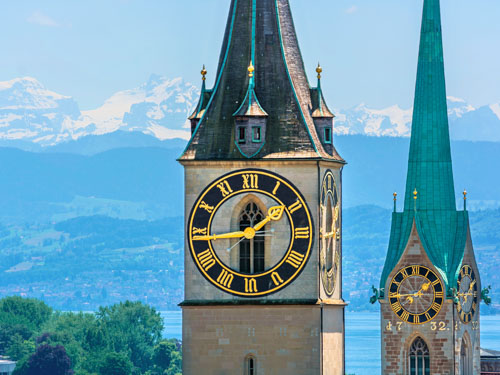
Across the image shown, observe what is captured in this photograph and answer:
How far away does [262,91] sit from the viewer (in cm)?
6431

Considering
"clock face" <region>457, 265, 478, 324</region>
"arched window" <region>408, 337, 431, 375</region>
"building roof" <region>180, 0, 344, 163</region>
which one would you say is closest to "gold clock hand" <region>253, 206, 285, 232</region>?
"building roof" <region>180, 0, 344, 163</region>

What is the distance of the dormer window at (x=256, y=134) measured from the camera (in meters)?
63.5

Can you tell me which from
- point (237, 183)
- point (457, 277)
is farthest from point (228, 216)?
point (457, 277)

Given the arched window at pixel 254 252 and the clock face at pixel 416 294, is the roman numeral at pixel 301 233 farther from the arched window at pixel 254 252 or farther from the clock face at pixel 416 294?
the clock face at pixel 416 294

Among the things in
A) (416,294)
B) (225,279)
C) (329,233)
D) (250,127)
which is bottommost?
(225,279)

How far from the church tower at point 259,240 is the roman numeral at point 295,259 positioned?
29 millimetres

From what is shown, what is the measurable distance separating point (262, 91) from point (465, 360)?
68944 mm

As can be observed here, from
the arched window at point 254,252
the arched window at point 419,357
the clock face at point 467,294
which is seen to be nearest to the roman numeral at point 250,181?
the arched window at point 254,252

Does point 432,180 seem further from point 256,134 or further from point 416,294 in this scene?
point 256,134

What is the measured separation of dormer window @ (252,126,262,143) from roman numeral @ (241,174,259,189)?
104 centimetres

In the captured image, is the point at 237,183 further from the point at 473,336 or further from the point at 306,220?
the point at 473,336

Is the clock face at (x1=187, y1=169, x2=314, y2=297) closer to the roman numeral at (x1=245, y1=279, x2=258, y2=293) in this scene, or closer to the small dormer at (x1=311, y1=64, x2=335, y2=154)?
the roman numeral at (x1=245, y1=279, x2=258, y2=293)

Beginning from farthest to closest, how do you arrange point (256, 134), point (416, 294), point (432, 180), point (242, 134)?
1. point (432, 180)
2. point (416, 294)
3. point (242, 134)
4. point (256, 134)

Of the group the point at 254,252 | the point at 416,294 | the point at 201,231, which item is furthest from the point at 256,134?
the point at 416,294
